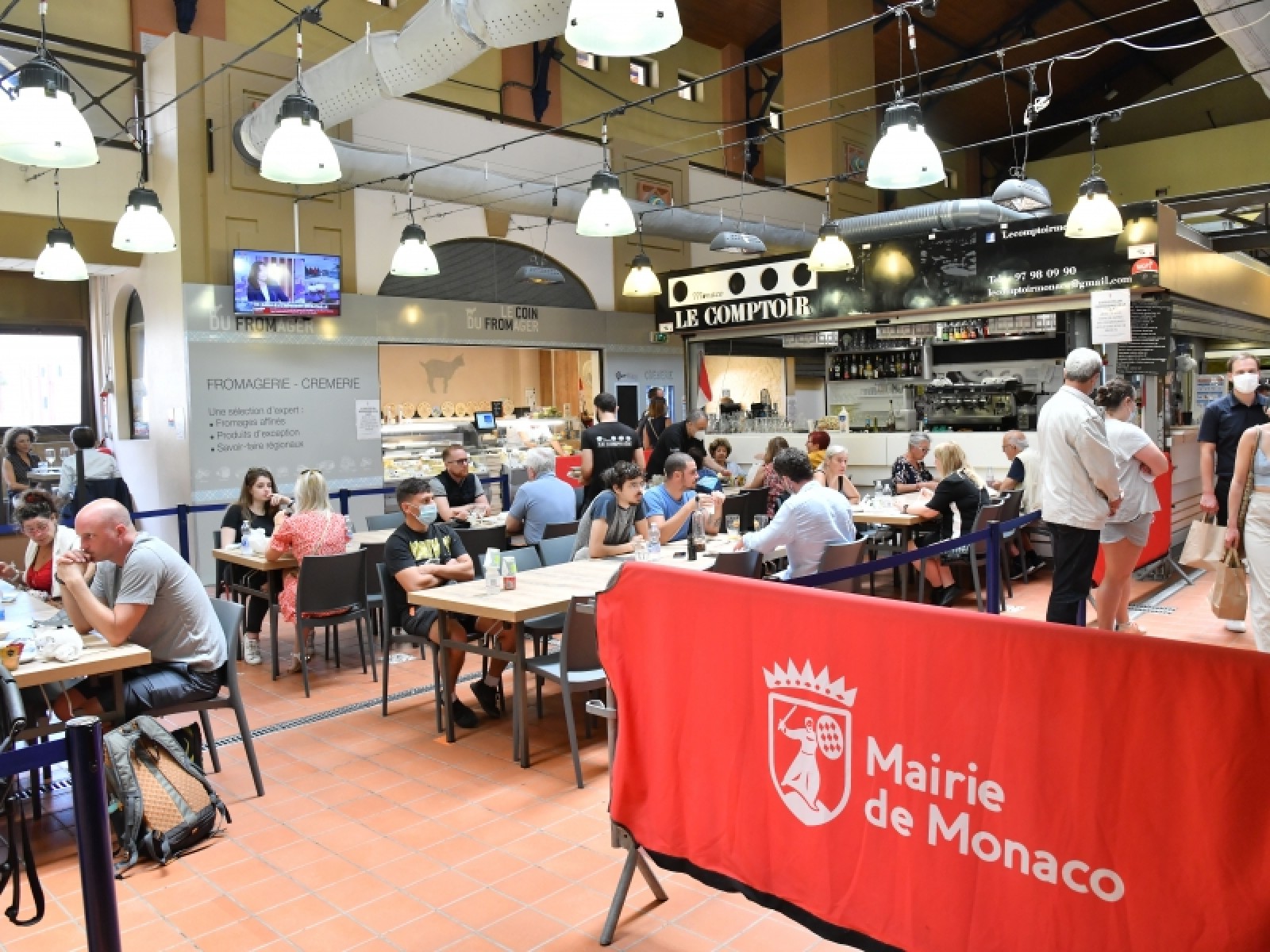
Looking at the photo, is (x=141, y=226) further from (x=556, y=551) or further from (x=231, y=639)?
(x=556, y=551)

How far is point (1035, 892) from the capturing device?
202 cm

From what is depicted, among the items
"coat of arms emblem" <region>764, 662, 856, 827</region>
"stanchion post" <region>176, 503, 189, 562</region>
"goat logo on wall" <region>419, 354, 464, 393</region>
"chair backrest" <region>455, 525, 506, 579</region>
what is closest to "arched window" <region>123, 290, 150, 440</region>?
"stanchion post" <region>176, 503, 189, 562</region>

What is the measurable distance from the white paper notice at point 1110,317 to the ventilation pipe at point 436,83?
1.48 meters

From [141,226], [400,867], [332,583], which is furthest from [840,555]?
[141,226]

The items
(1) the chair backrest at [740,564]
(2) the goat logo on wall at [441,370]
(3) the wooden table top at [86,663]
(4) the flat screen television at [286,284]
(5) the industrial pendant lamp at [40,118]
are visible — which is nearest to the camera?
(5) the industrial pendant lamp at [40,118]

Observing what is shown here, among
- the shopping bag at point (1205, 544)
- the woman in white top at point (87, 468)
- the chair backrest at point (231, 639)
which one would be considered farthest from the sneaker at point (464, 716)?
the woman in white top at point (87, 468)

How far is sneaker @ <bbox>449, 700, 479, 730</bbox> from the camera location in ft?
17.0

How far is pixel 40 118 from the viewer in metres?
3.46

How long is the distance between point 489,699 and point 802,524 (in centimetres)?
200

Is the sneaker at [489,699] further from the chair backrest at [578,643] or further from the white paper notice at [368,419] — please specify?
the white paper notice at [368,419]

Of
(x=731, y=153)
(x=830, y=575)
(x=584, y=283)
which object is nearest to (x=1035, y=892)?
(x=830, y=575)

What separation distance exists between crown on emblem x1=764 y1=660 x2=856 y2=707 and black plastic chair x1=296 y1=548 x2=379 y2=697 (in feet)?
12.9

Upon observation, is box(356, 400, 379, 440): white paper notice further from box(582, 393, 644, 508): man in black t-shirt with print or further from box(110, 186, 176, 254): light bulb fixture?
box(110, 186, 176, 254): light bulb fixture

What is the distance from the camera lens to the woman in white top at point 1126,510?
5445mm
